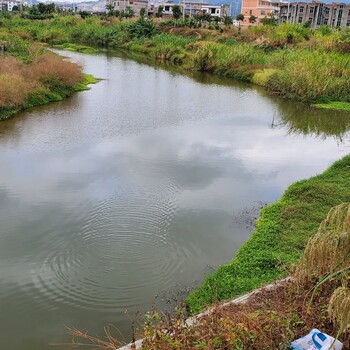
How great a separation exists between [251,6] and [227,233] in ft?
248

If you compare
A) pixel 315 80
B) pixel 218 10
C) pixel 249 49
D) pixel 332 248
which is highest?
pixel 218 10

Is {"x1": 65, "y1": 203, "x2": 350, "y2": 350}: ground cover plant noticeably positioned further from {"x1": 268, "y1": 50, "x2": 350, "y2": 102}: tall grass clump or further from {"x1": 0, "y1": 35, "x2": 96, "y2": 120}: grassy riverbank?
{"x1": 268, "y1": 50, "x2": 350, "y2": 102}: tall grass clump

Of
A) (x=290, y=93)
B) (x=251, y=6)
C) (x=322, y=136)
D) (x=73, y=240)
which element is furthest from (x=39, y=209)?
(x=251, y=6)

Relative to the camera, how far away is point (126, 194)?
357 inches

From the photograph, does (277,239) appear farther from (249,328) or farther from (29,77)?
(29,77)

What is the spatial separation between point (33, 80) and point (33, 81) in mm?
69

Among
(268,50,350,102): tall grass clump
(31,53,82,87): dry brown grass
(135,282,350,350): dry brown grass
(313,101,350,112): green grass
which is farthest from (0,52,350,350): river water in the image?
(268,50,350,102): tall grass clump

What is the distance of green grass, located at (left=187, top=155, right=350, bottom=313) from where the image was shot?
5.83 metres

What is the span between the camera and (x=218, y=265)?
22.5 feet

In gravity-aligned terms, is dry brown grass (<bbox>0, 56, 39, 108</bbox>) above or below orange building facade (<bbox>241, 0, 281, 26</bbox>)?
below

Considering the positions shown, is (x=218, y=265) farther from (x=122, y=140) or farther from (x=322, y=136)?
(x=322, y=136)

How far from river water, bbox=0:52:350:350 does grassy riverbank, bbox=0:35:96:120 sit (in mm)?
554

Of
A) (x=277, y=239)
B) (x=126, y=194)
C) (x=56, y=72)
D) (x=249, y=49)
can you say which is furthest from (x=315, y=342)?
(x=249, y=49)

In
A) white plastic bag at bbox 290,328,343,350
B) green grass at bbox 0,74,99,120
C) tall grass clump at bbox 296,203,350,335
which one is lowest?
green grass at bbox 0,74,99,120
